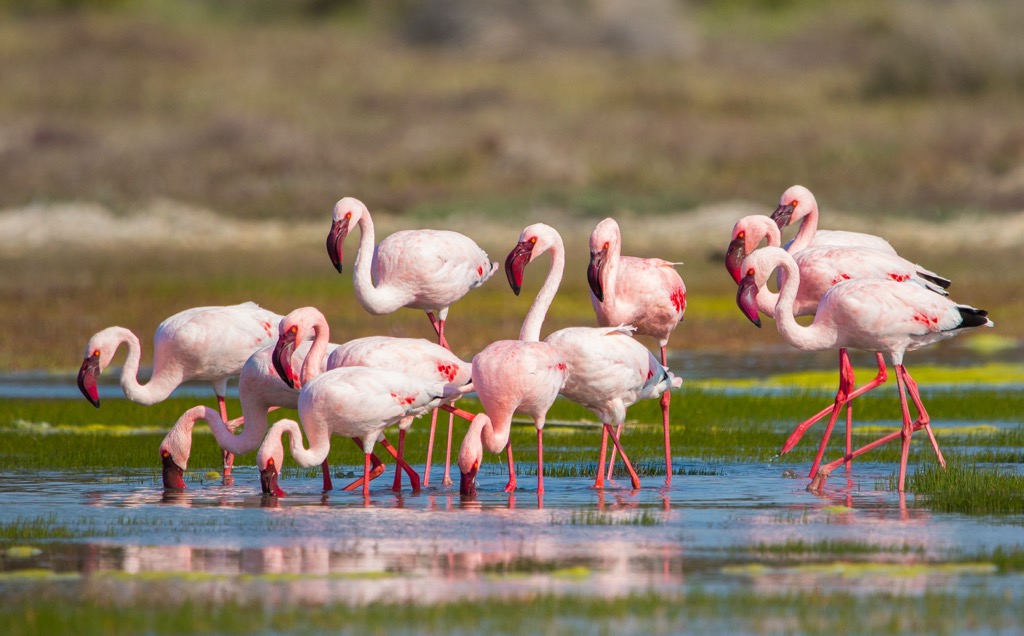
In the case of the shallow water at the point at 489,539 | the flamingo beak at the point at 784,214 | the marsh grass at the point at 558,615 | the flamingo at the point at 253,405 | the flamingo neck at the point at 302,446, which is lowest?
the marsh grass at the point at 558,615

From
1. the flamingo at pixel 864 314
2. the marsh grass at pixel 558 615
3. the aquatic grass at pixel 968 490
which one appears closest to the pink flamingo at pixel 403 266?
the flamingo at pixel 864 314

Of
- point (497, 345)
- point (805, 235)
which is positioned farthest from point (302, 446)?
point (805, 235)

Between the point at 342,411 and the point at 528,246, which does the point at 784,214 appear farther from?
the point at 342,411

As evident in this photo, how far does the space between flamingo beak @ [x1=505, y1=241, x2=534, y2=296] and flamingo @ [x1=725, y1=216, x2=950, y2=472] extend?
147 centimetres

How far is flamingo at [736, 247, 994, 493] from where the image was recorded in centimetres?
1321

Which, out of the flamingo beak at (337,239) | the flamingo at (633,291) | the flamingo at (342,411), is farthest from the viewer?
the flamingo beak at (337,239)

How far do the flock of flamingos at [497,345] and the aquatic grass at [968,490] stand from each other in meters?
0.27

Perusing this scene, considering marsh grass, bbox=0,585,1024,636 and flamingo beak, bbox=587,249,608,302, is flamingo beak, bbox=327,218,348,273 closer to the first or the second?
flamingo beak, bbox=587,249,608,302

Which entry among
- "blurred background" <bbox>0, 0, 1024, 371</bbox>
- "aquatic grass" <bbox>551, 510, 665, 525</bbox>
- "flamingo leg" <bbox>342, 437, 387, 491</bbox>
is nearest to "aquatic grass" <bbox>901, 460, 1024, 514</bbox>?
"aquatic grass" <bbox>551, 510, 665, 525</bbox>

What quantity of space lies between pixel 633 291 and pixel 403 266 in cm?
176

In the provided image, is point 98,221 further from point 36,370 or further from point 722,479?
point 722,479

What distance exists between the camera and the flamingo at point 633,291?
45.8 feet

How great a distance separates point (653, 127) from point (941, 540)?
37395mm

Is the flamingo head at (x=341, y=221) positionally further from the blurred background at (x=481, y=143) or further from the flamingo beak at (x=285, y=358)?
the blurred background at (x=481, y=143)
